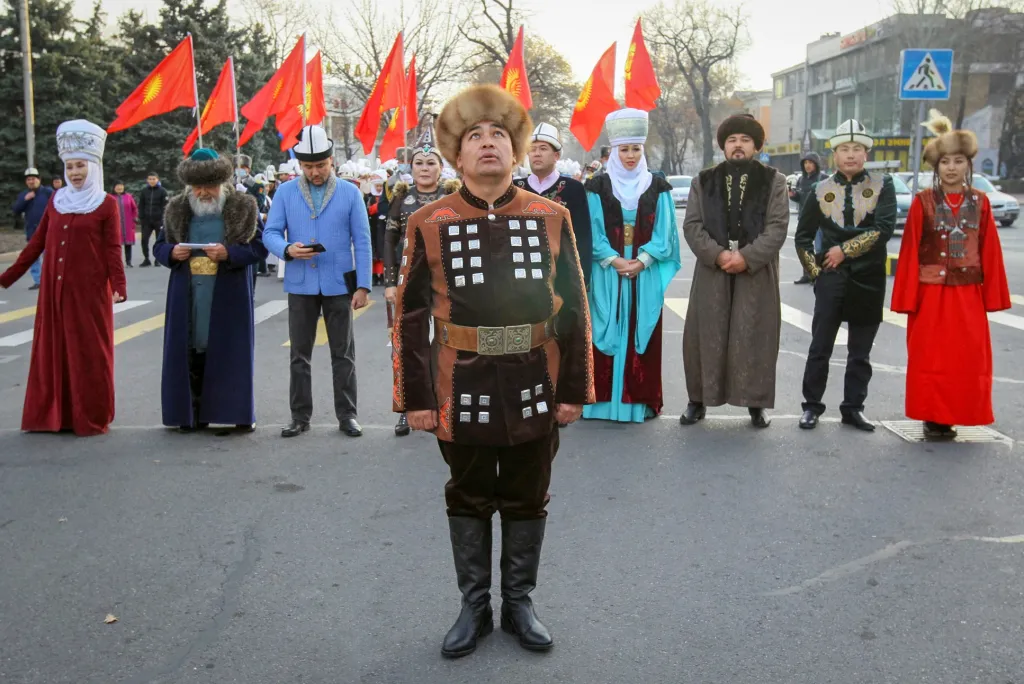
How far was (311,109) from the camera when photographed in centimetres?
1711

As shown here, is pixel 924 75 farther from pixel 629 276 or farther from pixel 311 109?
pixel 311 109

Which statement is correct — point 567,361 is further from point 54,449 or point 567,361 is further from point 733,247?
point 54,449

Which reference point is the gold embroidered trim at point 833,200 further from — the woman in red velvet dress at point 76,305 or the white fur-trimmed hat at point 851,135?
the woman in red velvet dress at point 76,305

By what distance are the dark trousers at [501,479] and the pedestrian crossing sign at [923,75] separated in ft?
38.2

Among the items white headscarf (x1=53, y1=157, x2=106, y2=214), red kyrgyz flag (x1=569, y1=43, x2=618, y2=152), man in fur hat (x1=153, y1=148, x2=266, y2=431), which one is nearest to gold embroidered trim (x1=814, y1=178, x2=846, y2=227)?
man in fur hat (x1=153, y1=148, x2=266, y2=431)

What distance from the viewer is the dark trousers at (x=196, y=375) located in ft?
22.5

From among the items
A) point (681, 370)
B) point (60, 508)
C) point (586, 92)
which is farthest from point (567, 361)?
point (586, 92)

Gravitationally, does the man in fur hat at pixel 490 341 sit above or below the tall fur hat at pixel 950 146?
below

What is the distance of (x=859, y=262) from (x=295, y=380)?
12.6 ft

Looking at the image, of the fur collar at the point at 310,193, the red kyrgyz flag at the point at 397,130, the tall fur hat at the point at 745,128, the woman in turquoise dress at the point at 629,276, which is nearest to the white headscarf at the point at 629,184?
the woman in turquoise dress at the point at 629,276

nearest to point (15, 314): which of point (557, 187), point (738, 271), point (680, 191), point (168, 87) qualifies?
point (168, 87)

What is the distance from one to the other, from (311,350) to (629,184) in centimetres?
245

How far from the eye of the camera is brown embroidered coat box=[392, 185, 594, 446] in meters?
3.58

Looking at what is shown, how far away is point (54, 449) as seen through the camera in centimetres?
648
